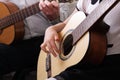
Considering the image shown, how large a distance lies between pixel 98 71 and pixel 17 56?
72cm

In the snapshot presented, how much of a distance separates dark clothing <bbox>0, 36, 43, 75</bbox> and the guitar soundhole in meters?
0.53

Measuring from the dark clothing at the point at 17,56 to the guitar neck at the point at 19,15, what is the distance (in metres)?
0.15

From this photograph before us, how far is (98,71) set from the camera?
848mm

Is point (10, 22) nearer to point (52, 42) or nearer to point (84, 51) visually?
point (52, 42)

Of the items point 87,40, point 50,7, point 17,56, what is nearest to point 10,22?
point 17,56

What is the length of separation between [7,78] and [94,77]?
1.21 m

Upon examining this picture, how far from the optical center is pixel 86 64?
86 centimetres

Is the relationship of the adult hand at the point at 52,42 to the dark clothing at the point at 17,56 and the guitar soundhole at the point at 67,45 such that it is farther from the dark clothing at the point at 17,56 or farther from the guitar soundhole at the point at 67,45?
the dark clothing at the point at 17,56

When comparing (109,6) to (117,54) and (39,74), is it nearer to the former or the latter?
(117,54)

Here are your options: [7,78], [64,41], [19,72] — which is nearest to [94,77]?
[64,41]

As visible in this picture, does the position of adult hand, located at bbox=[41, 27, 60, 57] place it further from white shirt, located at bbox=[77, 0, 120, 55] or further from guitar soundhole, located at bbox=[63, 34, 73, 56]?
white shirt, located at bbox=[77, 0, 120, 55]

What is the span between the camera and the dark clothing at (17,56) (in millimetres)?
1459

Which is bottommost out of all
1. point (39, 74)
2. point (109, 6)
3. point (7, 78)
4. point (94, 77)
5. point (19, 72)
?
point (7, 78)

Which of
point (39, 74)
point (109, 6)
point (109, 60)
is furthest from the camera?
point (39, 74)
